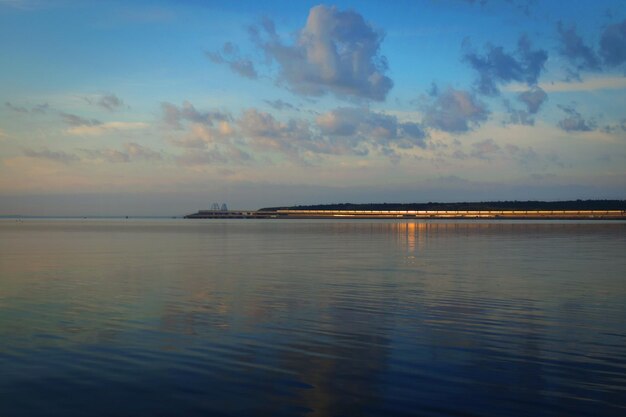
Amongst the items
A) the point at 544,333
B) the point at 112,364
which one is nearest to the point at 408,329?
the point at 544,333

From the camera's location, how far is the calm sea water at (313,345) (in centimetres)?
1066

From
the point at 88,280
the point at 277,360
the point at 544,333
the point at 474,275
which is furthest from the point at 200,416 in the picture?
the point at 474,275

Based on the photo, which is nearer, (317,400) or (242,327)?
(317,400)

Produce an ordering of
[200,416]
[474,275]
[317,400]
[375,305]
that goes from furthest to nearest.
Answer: [474,275]
[375,305]
[317,400]
[200,416]

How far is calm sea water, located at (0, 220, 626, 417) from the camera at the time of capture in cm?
1066

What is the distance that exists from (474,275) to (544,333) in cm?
1456

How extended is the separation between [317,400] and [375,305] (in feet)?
35.2

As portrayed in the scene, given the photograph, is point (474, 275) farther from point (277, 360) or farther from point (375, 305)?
point (277, 360)

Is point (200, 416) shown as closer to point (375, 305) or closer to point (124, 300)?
point (375, 305)

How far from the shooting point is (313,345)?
14969mm

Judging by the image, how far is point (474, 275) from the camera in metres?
30.8

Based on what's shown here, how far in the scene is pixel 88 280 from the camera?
2867cm

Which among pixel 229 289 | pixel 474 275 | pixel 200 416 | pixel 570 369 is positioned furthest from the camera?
pixel 474 275

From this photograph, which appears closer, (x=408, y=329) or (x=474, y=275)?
(x=408, y=329)
